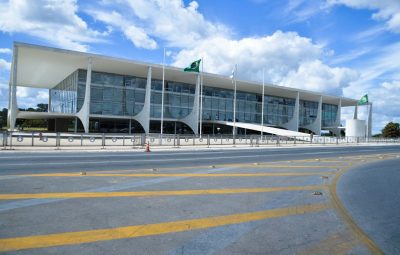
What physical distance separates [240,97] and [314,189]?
227 feet

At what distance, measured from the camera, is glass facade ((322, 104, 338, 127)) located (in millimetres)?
97556

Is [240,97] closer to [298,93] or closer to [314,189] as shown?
[298,93]

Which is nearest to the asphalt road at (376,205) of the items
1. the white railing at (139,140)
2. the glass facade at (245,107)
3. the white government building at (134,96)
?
the white railing at (139,140)

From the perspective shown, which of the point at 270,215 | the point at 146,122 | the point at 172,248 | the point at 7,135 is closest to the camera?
the point at 172,248

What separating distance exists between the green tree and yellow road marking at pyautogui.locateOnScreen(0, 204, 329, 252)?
115 meters

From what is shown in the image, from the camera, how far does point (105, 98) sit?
57750mm

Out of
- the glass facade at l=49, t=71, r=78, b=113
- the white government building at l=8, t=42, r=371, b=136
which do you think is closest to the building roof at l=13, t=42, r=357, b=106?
the white government building at l=8, t=42, r=371, b=136

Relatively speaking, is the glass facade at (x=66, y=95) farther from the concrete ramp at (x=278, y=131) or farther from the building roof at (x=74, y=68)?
the concrete ramp at (x=278, y=131)

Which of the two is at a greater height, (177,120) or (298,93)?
(298,93)

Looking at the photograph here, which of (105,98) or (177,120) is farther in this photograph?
(177,120)

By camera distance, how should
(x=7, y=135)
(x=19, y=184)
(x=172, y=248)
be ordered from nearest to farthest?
(x=172, y=248) < (x=19, y=184) < (x=7, y=135)

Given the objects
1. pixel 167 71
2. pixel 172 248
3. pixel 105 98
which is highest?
pixel 167 71

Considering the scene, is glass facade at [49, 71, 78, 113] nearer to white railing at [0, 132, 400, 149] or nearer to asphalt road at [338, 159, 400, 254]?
white railing at [0, 132, 400, 149]

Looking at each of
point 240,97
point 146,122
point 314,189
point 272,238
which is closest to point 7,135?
point 314,189
